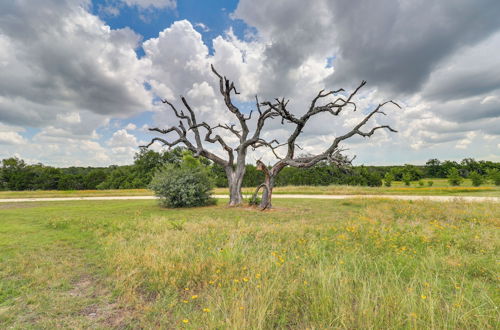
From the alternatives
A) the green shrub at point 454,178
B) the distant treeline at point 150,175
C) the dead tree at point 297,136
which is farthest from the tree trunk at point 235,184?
the green shrub at point 454,178

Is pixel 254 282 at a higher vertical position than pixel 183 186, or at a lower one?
lower

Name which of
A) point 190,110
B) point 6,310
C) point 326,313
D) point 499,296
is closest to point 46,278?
point 6,310

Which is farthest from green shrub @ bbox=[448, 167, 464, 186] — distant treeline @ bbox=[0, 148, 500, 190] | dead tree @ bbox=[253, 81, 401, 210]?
dead tree @ bbox=[253, 81, 401, 210]

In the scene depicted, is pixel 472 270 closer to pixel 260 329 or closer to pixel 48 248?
pixel 260 329

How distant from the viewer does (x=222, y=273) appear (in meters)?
4.20

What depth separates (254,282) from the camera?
11.9ft

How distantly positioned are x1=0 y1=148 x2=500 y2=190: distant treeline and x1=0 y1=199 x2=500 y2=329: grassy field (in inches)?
1482

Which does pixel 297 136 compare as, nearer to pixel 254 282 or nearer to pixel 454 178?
pixel 254 282

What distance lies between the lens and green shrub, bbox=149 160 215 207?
16312 millimetres

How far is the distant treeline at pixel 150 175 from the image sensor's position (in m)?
45.0

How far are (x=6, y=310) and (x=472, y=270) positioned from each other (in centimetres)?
745

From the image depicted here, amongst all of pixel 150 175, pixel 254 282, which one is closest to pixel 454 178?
pixel 254 282

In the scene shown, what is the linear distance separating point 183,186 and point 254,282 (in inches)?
Result: 530

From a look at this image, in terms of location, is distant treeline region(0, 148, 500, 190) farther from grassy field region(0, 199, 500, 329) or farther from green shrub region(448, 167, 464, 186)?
grassy field region(0, 199, 500, 329)
